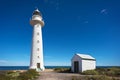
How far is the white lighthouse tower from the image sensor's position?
2491cm

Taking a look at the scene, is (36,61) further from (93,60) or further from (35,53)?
(93,60)

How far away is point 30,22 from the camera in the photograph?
27.2m

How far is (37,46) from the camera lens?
25.4m

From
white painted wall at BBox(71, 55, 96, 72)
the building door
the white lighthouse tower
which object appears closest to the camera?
white painted wall at BBox(71, 55, 96, 72)

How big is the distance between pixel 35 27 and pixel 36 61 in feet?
21.9

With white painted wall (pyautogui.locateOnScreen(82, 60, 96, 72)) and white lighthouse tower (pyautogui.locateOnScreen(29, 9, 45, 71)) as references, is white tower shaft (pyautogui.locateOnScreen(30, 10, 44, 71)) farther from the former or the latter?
white painted wall (pyautogui.locateOnScreen(82, 60, 96, 72))

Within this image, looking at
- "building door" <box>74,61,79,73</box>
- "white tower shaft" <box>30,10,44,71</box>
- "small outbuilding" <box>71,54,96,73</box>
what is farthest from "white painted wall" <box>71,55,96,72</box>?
"white tower shaft" <box>30,10,44,71</box>

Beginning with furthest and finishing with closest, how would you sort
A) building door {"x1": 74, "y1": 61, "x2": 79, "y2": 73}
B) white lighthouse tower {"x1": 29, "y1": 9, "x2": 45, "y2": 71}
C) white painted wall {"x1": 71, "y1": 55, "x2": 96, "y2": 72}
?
white lighthouse tower {"x1": 29, "y1": 9, "x2": 45, "y2": 71} < building door {"x1": 74, "y1": 61, "x2": 79, "y2": 73} < white painted wall {"x1": 71, "y1": 55, "x2": 96, "y2": 72}

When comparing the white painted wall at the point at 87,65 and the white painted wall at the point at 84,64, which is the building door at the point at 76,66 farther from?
the white painted wall at the point at 87,65

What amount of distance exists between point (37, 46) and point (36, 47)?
0.91ft

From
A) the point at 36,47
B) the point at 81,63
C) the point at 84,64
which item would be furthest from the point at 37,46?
the point at 84,64

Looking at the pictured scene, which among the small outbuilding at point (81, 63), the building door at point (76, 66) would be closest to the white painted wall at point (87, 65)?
the small outbuilding at point (81, 63)

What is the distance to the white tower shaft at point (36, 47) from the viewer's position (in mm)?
24906

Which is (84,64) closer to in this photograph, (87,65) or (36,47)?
(87,65)
